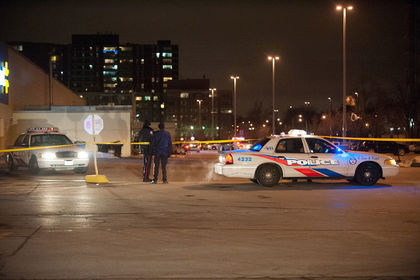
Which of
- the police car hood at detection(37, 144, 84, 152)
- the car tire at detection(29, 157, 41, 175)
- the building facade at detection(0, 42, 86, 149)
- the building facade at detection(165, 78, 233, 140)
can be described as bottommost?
the car tire at detection(29, 157, 41, 175)

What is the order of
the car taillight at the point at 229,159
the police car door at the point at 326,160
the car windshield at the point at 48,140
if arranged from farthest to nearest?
the car windshield at the point at 48,140
the police car door at the point at 326,160
the car taillight at the point at 229,159

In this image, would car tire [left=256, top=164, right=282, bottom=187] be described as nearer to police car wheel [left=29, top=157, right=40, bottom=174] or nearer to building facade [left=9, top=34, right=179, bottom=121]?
police car wheel [left=29, top=157, right=40, bottom=174]

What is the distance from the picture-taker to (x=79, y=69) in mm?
172875

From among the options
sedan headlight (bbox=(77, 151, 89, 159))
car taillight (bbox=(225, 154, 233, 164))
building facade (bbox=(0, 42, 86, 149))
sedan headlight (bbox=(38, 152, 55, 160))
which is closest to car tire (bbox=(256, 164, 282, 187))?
car taillight (bbox=(225, 154, 233, 164))

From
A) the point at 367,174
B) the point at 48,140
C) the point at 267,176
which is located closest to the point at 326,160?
the point at 367,174

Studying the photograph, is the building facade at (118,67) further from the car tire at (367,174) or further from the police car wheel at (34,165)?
the car tire at (367,174)

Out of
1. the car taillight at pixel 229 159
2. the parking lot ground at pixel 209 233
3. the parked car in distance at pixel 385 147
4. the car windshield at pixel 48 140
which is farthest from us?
the parked car in distance at pixel 385 147

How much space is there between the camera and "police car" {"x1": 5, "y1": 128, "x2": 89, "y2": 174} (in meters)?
17.7

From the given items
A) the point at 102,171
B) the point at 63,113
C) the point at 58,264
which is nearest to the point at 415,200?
the point at 58,264

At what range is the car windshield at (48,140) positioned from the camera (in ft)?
62.6

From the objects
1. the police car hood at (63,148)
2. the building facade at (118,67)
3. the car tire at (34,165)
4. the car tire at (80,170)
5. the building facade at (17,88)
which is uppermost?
the building facade at (118,67)

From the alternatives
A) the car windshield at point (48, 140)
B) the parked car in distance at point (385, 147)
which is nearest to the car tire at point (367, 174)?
the car windshield at point (48, 140)

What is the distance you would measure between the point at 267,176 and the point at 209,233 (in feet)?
21.0

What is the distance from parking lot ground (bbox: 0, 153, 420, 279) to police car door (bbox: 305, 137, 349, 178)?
3.25ft
